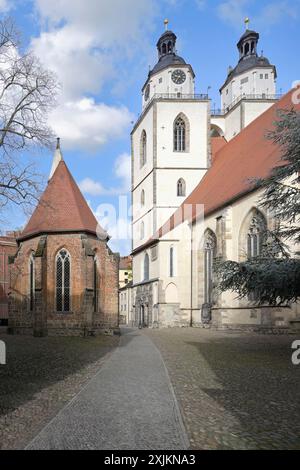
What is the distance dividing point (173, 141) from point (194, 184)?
428 cm

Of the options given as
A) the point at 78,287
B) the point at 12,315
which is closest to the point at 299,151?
the point at 78,287

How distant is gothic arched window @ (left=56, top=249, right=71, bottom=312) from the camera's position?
22672 mm

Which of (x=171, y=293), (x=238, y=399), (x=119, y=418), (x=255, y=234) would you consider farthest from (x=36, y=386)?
(x=171, y=293)

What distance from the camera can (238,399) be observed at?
6.78 meters

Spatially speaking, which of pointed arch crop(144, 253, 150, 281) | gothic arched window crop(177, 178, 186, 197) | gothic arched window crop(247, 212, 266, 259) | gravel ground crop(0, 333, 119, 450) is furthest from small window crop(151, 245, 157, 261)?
gravel ground crop(0, 333, 119, 450)

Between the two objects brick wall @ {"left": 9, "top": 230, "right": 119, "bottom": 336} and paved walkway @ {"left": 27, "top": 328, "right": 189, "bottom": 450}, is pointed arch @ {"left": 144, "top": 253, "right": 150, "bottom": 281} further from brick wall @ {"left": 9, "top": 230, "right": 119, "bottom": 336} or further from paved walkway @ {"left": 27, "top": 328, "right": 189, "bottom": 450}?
paved walkway @ {"left": 27, "top": 328, "right": 189, "bottom": 450}

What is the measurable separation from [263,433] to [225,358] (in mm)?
7079

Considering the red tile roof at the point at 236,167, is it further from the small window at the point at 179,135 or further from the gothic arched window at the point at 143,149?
the gothic arched window at the point at 143,149

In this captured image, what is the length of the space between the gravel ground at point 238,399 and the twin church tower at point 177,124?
27.7 m

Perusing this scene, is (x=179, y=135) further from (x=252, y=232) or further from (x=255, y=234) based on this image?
(x=255, y=234)

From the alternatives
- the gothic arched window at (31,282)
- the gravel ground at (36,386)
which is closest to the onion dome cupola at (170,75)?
the gothic arched window at (31,282)
